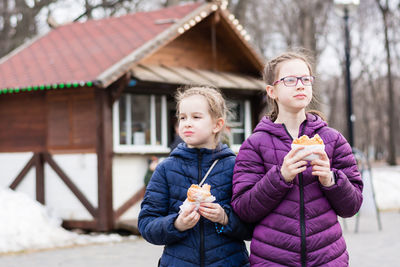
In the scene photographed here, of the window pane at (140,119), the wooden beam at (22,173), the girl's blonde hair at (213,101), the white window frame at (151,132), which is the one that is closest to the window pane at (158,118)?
the white window frame at (151,132)

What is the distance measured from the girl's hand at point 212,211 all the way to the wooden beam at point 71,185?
8724mm

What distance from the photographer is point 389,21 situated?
3500 centimetres

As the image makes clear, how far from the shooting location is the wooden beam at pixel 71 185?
38.2ft

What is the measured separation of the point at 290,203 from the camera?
3.15 metres

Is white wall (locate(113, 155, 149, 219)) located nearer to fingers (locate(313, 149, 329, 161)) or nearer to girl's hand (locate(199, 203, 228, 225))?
girl's hand (locate(199, 203, 228, 225))

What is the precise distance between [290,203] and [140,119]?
30.8 feet

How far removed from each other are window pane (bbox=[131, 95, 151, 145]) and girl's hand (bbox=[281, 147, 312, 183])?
30.8 feet

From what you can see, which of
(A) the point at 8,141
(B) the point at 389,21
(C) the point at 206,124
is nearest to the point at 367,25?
(B) the point at 389,21

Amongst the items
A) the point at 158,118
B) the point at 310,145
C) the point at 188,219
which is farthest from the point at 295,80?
the point at 158,118

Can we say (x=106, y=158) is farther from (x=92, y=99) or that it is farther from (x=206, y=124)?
(x=206, y=124)

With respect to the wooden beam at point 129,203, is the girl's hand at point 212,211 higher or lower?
higher

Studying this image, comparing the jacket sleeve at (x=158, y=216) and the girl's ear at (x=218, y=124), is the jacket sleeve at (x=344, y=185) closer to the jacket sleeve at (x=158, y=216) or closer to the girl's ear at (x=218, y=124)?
the girl's ear at (x=218, y=124)

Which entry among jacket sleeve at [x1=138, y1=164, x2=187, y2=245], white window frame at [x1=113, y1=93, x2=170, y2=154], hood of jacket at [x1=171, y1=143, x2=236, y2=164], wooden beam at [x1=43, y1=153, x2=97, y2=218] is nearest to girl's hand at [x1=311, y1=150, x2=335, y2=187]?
hood of jacket at [x1=171, y1=143, x2=236, y2=164]

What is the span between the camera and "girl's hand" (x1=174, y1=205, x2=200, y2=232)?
123 inches
